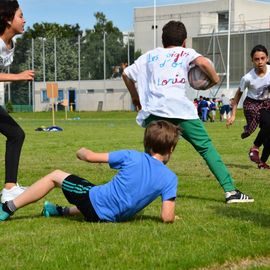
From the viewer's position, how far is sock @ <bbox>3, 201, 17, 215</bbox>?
5953mm

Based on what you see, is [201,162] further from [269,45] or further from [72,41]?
[72,41]

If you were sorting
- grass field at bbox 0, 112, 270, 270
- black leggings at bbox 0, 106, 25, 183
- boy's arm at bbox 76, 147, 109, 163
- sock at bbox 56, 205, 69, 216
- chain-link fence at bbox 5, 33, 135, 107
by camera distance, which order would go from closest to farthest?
grass field at bbox 0, 112, 270, 270 → boy's arm at bbox 76, 147, 109, 163 → sock at bbox 56, 205, 69, 216 → black leggings at bbox 0, 106, 25, 183 → chain-link fence at bbox 5, 33, 135, 107

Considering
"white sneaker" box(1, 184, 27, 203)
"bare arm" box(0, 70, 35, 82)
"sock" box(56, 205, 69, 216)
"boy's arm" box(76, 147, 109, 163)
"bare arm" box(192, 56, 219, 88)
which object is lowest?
"sock" box(56, 205, 69, 216)

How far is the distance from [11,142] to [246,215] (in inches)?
97.0

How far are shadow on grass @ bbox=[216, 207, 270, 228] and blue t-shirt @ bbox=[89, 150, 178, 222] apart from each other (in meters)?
0.78

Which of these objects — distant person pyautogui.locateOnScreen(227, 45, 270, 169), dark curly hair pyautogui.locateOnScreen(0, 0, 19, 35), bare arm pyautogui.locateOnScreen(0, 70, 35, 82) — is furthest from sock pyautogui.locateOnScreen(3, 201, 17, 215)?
distant person pyautogui.locateOnScreen(227, 45, 270, 169)

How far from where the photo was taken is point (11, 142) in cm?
704

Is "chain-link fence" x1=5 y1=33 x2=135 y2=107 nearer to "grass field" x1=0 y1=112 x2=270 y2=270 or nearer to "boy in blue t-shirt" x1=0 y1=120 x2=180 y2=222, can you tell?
"grass field" x1=0 y1=112 x2=270 y2=270

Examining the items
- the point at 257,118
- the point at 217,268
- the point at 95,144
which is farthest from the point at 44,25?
the point at 217,268

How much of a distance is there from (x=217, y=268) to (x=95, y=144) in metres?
14.4

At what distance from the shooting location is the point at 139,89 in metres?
7.26

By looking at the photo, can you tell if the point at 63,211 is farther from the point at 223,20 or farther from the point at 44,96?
the point at 223,20

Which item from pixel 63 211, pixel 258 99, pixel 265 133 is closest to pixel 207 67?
pixel 63 211

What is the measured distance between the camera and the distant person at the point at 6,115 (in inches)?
267
